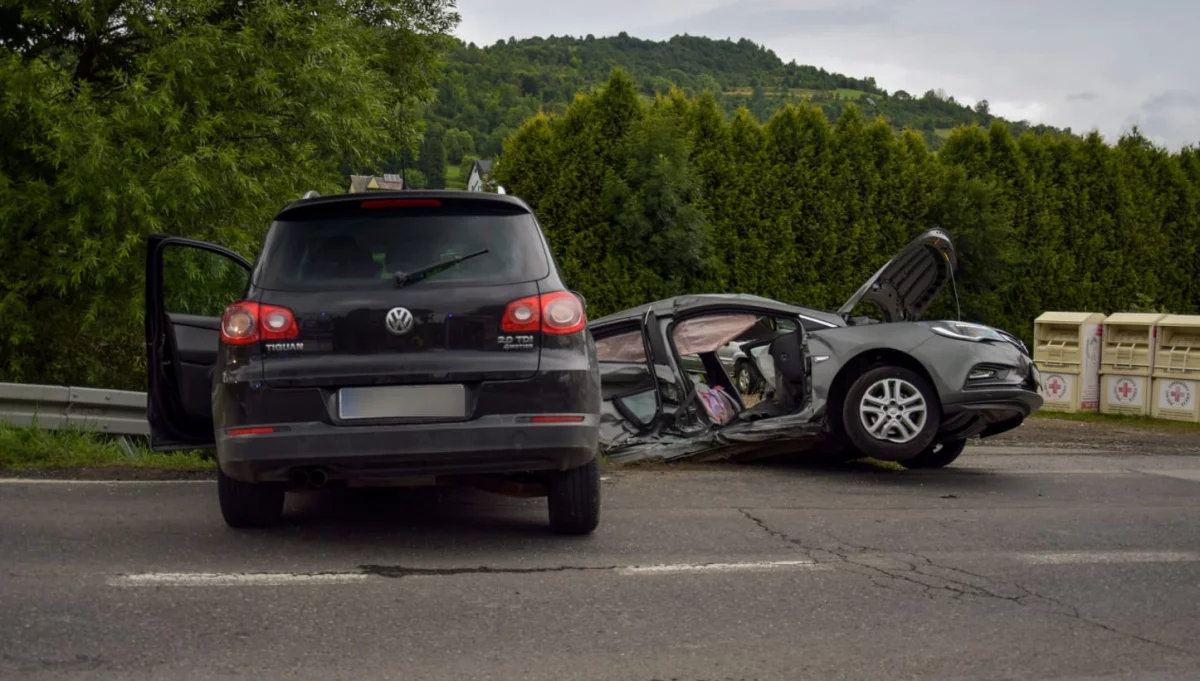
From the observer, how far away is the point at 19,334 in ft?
36.0

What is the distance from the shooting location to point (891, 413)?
860 cm

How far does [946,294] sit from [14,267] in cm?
1480

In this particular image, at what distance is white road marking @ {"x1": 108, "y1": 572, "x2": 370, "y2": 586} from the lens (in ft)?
16.7

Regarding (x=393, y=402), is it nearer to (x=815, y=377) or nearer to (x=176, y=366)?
(x=176, y=366)

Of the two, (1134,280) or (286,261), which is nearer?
(286,261)

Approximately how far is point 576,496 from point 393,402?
3.59 feet

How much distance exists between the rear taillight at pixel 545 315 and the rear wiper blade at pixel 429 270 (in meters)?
0.33

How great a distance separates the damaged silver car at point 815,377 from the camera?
8.60 m

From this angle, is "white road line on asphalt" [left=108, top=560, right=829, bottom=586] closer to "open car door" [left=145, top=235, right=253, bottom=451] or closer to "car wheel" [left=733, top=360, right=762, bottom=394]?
"open car door" [left=145, top=235, right=253, bottom=451]

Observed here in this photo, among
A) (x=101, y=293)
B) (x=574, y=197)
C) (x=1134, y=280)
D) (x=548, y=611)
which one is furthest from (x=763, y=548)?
(x=1134, y=280)

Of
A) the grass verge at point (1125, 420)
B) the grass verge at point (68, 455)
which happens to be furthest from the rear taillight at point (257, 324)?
the grass verge at point (1125, 420)

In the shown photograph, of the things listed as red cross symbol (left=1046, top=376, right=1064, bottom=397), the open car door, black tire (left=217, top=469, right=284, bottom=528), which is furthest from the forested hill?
black tire (left=217, top=469, right=284, bottom=528)

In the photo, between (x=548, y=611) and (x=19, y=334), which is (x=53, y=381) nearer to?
(x=19, y=334)

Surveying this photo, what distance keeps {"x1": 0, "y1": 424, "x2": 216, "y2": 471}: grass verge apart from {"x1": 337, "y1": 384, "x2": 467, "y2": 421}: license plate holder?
3.22 metres
